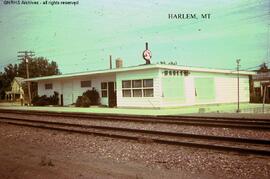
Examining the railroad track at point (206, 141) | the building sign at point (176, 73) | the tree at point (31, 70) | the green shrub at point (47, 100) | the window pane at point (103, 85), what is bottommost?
the railroad track at point (206, 141)

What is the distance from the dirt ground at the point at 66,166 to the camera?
6.20m

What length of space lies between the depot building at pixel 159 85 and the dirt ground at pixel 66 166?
16059mm

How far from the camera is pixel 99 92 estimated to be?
31.4 metres

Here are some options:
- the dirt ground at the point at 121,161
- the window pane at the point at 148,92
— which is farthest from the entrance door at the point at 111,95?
the dirt ground at the point at 121,161

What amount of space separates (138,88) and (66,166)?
19.7m

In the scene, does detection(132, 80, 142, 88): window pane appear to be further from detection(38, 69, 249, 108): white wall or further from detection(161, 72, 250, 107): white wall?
detection(161, 72, 250, 107): white wall

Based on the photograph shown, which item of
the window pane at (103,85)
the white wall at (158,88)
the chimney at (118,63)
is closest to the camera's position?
the white wall at (158,88)

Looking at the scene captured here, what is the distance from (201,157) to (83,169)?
2.98 meters

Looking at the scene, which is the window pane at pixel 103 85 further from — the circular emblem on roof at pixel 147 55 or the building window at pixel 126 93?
the circular emblem on roof at pixel 147 55

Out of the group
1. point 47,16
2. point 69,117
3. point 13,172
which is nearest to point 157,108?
point 69,117

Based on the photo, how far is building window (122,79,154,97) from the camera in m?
25.4

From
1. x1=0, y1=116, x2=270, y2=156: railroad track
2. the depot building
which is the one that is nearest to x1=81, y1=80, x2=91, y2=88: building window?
the depot building

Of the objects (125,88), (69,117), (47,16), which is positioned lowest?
(69,117)

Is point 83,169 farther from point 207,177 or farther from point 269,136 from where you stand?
point 269,136
